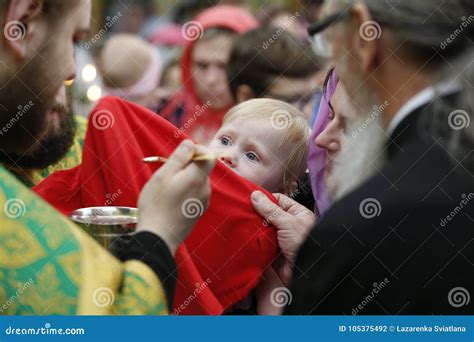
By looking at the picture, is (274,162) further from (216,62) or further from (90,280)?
(90,280)

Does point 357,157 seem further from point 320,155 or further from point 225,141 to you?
point 225,141

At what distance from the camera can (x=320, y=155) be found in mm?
2951

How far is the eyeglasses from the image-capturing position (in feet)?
→ 9.45

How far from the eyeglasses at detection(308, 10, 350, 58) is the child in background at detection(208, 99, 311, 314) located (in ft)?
0.72

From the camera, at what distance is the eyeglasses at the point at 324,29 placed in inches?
113

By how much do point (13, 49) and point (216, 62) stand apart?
67cm

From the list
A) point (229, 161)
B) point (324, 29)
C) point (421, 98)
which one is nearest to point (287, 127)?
point (229, 161)

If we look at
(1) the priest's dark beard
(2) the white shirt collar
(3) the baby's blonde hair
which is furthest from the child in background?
(1) the priest's dark beard

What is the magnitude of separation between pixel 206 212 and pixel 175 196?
22cm

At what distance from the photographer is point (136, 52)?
3223 mm

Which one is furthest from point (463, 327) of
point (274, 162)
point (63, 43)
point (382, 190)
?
point (63, 43)

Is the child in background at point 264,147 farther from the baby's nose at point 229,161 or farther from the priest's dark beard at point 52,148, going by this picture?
the priest's dark beard at point 52,148

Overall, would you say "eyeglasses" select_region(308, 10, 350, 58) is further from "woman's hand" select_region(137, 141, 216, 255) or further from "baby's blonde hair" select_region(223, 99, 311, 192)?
"woman's hand" select_region(137, 141, 216, 255)

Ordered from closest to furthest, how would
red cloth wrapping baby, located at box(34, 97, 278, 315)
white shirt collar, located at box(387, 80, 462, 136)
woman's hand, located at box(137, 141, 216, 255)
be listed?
woman's hand, located at box(137, 141, 216, 255) → white shirt collar, located at box(387, 80, 462, 136) → red cloth wrapping baby, located at box(34, 97, 278, 315)
